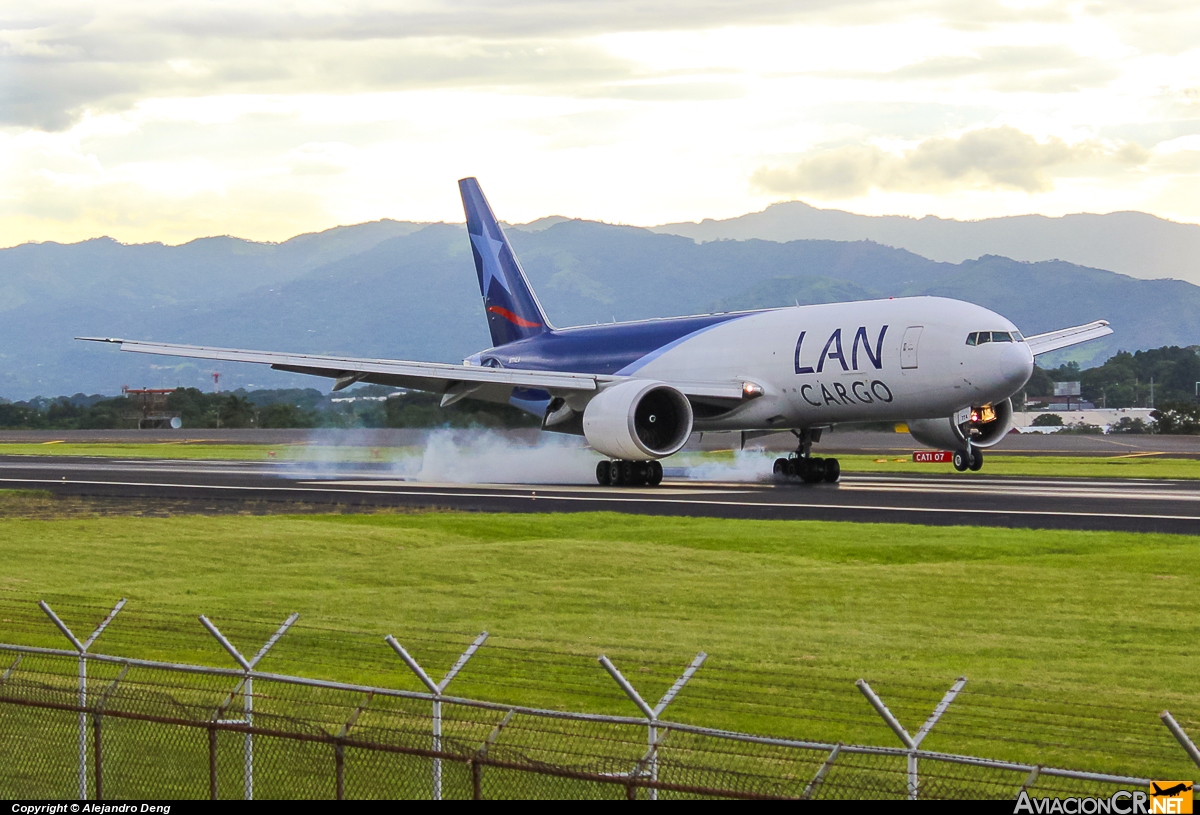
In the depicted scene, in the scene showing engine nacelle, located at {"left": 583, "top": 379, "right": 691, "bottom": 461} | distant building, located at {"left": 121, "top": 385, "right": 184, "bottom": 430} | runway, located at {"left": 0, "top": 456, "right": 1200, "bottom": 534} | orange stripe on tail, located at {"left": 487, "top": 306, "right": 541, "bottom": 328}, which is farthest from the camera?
distant building, located at {"left": 121, "top": 385, "right": 184, "bottom": 430}

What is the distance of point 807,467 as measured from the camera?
156ft

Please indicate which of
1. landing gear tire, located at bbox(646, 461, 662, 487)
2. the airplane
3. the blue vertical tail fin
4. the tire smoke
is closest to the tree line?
the tire smoke

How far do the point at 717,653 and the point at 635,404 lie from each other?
25.7 metres

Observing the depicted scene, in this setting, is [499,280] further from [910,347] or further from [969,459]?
[910,347]

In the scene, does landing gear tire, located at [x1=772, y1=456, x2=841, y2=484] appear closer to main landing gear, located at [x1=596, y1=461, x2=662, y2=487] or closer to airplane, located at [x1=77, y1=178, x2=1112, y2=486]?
airplane, located at [x1=77, y1=178, x2=1112, y2=486]

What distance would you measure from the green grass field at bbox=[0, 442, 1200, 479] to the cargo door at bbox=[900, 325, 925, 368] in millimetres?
14758

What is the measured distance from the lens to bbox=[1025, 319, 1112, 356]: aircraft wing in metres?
47.5

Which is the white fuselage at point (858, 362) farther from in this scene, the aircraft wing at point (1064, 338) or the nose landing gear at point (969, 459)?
the aircraft wing at point (1064, 338)

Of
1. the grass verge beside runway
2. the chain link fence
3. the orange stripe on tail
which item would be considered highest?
the orange stripe on tail

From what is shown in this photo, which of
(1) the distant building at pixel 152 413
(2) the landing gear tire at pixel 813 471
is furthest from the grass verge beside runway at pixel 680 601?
(1) the distant building at pixel 152 413

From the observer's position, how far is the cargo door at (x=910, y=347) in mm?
40375

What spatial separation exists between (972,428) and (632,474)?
1129 cm

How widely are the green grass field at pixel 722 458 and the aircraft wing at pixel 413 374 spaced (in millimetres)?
13914

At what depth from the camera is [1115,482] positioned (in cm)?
4947
